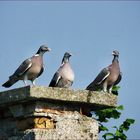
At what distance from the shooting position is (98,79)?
1086cm

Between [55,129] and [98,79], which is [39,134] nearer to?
[55,129]

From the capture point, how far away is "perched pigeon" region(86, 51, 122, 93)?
35.6 feet

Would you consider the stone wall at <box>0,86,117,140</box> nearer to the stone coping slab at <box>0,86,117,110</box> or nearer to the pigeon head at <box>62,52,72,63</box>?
the stone coping slab at <box>0,86,117,110</box>

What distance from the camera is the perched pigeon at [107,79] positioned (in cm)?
1084

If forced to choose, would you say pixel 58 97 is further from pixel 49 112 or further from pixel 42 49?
pixel 42 49

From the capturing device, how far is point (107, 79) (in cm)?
1098

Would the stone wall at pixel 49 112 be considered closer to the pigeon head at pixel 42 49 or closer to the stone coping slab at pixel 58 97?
the stone coping slab at pixel 58 97

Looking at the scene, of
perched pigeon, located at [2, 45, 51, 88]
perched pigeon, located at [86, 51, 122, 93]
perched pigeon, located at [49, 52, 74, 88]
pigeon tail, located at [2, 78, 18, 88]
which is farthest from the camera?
perched pigeon, located at [86, 51, 122, 93]

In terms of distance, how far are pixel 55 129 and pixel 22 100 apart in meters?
0.50

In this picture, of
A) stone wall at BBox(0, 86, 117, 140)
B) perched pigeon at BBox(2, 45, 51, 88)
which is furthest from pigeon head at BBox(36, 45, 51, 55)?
stone wall at BBox(0, 86, 117, 140)

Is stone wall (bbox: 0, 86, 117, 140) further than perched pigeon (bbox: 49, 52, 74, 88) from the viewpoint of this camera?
No

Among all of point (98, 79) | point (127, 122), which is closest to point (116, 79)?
point (98, 79)

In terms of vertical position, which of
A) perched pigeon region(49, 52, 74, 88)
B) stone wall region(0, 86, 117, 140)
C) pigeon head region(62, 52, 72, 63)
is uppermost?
pigeon head region(62, 52, 72, 63)

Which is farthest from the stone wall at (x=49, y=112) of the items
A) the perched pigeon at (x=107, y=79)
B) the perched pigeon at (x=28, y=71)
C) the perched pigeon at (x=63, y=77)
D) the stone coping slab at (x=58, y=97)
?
the perched pigeon at (x=107, y=79)
